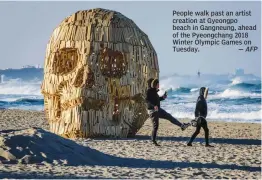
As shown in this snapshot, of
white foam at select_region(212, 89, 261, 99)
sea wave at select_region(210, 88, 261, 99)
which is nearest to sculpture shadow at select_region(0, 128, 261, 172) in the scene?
white foam at select_region(212, 89, 261, 99)

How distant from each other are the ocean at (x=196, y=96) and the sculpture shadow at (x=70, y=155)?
20.0 meters

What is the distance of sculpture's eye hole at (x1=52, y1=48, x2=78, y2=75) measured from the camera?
14055mm

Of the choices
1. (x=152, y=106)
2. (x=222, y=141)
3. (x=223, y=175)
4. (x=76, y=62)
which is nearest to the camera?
(x=223, y=175)

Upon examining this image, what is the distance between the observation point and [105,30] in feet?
46.0

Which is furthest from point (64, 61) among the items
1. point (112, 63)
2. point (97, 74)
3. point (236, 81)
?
point (236, 81)

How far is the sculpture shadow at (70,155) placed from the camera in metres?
10.4

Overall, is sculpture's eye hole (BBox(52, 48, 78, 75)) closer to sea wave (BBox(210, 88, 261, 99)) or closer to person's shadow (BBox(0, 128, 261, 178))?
person's shadow (BBox(0, 128, 261, 178))

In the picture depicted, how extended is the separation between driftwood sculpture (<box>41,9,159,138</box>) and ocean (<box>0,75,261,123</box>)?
1703cm

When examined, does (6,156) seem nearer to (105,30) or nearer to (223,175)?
(223,175)

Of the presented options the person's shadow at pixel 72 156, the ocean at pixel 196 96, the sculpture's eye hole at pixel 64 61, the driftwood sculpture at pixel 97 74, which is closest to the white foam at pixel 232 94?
the ocean at pixel 196 96

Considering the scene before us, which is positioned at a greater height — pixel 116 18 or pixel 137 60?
pixel 116 18

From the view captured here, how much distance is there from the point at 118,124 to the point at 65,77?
1.71m

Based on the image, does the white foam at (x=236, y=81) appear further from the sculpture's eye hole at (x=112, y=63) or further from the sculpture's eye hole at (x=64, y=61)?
the sculpture's eye hole at (x=64, y=61)

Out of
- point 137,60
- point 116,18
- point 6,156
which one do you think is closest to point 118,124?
point 137,60
